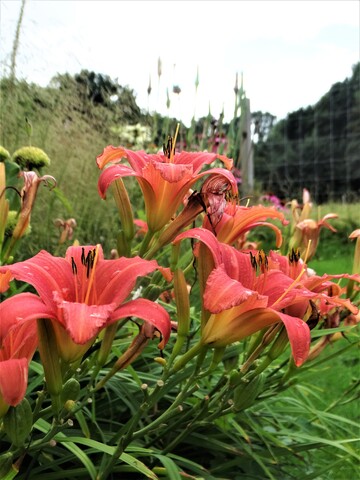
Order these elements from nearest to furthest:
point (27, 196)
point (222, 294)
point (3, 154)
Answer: point (222, 294) < point (27, 196) < point (3, 154)

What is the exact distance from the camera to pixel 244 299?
2.19 feet

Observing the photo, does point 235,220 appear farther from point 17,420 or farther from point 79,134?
point 79,134

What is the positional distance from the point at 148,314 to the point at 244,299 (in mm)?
113

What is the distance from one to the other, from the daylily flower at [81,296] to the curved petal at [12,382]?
6cm

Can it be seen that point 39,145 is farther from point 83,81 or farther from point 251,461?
point 251,461

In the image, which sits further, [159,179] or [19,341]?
[159,179]

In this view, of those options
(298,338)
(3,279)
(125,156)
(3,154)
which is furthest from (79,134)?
(298,338)

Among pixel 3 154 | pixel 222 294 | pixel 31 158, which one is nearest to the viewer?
pixel 222 294

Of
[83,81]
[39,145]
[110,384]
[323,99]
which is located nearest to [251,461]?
[110,384]

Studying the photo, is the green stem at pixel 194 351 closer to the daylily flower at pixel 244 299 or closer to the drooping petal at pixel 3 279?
the daylily flower at pixel 244 299

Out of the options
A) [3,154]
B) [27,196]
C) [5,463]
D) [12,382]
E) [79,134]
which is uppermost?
[79,134]

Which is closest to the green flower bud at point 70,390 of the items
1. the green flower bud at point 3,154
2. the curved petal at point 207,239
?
the curved petal at point 207,239

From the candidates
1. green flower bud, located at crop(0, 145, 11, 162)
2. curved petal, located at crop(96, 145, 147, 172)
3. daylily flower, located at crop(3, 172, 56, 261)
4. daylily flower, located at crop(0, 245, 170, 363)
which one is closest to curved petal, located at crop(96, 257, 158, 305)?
daylily flower, located at crop(0, 245, 170, 363)

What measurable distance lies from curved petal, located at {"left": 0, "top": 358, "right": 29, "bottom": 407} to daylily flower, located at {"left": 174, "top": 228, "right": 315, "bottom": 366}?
21 centimetres
